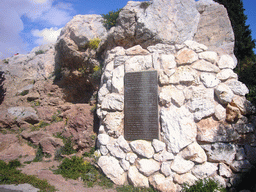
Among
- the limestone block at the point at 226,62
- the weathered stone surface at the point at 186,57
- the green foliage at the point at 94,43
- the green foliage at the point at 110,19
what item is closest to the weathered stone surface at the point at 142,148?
the weathered stone surface at the point at 186,57

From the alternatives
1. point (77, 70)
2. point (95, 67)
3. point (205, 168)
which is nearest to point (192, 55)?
point (205, 168)

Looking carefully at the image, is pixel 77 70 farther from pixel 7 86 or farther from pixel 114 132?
pixel 114 132

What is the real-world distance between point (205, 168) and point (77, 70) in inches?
263

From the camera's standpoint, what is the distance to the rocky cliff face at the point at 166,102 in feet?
15.6

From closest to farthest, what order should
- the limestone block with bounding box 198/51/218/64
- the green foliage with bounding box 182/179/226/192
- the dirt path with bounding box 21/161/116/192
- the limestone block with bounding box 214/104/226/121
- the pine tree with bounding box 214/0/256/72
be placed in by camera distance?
the green foliage with bounding box 182/179/226/192
the dirt path with bounding box 21/161/116/192
the limestone block with bounding box 214/104/226/121
the limestone block with bounding box 198/51/218/64
the pine tree with bounding box 214/0/256/72

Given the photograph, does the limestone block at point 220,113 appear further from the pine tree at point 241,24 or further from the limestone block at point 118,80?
the pine tree at point 241,24

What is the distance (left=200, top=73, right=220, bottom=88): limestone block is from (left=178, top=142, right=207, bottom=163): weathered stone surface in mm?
1837

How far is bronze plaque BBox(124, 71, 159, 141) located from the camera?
516cm

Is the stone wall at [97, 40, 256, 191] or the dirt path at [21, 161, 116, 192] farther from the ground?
the stone wall at [97, 40, 256, 191]

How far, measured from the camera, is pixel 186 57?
5652mm

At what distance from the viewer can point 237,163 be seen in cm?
466

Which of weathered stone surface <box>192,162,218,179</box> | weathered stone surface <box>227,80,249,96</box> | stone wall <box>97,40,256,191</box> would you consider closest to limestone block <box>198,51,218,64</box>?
stone wall <box>97,40,256,191</box>

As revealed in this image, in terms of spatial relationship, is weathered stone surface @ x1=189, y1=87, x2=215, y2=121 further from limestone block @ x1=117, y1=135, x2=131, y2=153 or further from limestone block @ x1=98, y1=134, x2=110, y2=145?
limestone block @ x1=98, y1=134, x2=110, y2=145

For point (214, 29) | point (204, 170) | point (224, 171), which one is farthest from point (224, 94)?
point (214, 29)
